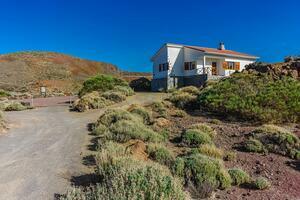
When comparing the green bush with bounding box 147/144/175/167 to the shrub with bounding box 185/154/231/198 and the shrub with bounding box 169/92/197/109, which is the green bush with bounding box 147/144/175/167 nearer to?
the shrub with bounding box 185/154/231/198

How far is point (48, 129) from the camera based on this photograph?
15531mm

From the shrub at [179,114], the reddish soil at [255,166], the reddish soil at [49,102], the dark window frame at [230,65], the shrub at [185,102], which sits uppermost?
the dark window frame at [230,65]

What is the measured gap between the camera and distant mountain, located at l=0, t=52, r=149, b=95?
185 feet

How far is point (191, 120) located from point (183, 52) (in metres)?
24.3

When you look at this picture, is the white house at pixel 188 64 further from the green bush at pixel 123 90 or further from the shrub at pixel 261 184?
the shrub at pixel 261 184

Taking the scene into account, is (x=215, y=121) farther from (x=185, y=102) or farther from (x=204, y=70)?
(x=204, y=70)

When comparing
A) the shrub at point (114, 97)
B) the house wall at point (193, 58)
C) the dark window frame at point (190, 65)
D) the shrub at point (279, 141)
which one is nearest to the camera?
the shrub at point (279, 141)

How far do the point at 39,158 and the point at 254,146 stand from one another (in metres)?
6.80

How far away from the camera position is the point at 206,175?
7863 mm

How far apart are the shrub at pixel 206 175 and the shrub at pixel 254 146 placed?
3.19m

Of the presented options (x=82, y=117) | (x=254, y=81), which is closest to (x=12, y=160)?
(x=82, y=117)

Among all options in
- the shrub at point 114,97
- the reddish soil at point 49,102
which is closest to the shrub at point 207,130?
the shrub at point 114,97

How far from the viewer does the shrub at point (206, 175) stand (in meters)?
7.51

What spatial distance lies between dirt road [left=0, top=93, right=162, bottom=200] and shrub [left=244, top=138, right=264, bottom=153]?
5.48m
